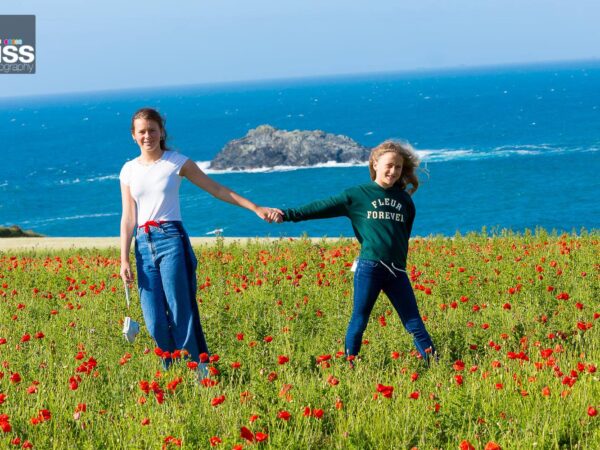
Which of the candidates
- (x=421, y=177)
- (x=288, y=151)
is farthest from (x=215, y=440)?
(x=288, y=151)

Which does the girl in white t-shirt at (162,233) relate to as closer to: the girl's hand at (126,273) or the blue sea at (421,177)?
the girl's hand at (126,273)

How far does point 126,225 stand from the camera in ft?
20.2

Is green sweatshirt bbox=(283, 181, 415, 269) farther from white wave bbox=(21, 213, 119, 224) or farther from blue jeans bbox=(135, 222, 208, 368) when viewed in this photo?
white wave bbox=(21, 213, 119, 224)

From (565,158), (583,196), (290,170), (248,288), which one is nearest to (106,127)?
(290,170)

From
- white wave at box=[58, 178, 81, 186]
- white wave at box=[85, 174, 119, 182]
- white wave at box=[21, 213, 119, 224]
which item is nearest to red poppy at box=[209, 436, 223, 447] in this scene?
white wave at box=[21, 213, 119, 224]

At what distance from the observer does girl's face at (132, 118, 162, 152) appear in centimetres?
597

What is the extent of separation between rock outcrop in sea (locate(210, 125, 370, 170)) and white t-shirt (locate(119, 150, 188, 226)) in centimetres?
9794

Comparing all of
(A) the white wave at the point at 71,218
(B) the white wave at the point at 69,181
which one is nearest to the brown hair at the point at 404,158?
(A) the white wave at the point at 71,218

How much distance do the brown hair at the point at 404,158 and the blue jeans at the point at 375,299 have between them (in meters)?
0.71

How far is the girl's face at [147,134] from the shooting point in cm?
597

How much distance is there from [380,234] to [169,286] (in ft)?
5.35

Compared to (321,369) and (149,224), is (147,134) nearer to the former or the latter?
(149,224)

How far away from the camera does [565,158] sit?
3772 inches

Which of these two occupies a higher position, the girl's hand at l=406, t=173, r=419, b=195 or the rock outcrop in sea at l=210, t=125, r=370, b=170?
the girl's hand at l=406, t=173, r=419, b=195
